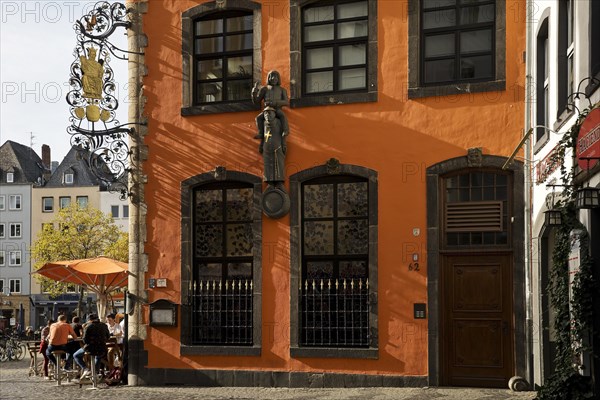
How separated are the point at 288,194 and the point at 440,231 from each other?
2587mm

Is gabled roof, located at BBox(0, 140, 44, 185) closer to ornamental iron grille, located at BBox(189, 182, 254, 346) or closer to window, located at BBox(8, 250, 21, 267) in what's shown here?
window, located at BBox(8, 250, 21, 267)

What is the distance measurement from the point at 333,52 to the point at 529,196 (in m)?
4.01

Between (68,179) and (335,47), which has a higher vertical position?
(68,179)

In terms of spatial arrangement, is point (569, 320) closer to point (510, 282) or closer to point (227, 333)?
point (510, 282)

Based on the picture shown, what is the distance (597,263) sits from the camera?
10.3 metres

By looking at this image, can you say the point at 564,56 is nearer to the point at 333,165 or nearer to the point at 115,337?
the point at 333,165

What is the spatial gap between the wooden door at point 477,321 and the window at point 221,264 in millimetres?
3178

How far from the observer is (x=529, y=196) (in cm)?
1425

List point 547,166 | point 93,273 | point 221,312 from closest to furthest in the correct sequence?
1. point 547,166
2. point 221,312
3. point 93,273

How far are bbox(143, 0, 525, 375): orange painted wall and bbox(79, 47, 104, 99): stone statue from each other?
2.84 ft

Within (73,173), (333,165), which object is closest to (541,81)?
(333,165)

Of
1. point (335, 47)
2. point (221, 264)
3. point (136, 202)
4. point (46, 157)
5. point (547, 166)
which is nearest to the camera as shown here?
point (547, 166)

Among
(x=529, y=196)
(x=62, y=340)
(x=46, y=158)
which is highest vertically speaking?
(x=46, y=158)

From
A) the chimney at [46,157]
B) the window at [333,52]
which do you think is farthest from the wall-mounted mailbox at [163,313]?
the chimney at [46,157]
